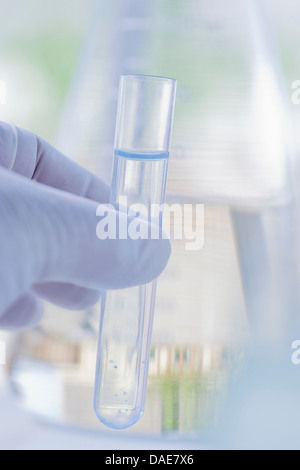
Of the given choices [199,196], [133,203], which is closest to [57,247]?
[133,203]

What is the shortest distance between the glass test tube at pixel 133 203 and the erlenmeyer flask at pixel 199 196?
0.44ft

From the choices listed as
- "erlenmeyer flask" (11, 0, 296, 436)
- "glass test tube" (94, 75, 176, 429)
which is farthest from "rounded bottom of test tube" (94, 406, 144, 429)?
"erlenmeyer flask" (11, 0, 296, 436)

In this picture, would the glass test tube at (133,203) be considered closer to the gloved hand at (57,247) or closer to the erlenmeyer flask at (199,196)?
the gloved hand at (57,247)

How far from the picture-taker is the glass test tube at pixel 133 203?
16.8 inches

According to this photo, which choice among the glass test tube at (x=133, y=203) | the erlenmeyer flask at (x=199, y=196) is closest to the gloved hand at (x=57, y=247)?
the glass test tube at (x=133, y=203)

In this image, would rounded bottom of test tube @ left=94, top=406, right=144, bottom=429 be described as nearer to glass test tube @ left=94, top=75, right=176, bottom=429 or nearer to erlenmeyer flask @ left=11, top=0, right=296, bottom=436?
glass test tube @ left=94, top=75, right=176, bottom=429

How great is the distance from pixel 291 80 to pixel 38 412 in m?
0.45

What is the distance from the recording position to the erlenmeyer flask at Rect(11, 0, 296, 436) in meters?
0.59

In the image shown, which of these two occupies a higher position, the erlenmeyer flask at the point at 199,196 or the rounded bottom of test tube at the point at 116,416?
the erlenmeyer flask at the point at 199,196

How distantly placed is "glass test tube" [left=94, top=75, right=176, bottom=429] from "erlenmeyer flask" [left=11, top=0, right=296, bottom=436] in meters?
0.13

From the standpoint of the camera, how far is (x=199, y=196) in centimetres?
59

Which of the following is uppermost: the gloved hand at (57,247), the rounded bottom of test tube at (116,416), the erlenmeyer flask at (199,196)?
the erlenmeyer flask at (199,196)

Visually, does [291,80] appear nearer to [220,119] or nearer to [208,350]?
[220,119]

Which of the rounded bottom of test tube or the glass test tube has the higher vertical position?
the glass test tube
